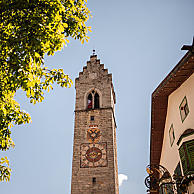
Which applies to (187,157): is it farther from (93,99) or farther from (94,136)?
(93,99)

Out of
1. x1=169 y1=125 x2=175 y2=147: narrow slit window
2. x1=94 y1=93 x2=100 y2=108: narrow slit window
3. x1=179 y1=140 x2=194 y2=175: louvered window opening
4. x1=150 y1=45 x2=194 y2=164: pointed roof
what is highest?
x1=94 y1=93 x2=100 y2=108: narrow slit window

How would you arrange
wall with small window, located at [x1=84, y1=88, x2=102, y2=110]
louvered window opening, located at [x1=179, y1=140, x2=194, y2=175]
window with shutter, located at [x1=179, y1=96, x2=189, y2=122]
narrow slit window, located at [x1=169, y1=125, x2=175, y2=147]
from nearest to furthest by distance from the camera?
louvered window opening, located at [x1=179, y1=140, x2=194, y2=175], window with shutter, located at [x1=179, y1=96, x2=189, y2=122], narrow slit window, located at [x1=169, y1=125, x2=175, y2=147], wall with small window, located at [x1=84, y1=88, x2=102, y2=110]

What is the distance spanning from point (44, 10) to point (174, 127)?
7.39 meters

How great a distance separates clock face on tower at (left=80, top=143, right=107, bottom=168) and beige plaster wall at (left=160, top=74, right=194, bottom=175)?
11.8 m

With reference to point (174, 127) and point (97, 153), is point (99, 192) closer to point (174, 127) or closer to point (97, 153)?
point (97, 153)

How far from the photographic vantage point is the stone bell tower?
77.3 ft

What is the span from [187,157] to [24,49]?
6226 mm

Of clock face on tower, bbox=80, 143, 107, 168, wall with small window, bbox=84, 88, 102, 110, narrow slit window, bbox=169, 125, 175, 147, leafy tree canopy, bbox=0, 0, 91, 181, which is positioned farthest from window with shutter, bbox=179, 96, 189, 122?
wall with small window, bbox=84, 88, 102, 110

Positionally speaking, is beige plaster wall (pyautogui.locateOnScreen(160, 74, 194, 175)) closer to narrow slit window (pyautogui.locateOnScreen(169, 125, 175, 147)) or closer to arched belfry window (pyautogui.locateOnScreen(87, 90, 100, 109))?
narrow slit window (pyautogui.locateOnScreen(169, 125, 175, 147))

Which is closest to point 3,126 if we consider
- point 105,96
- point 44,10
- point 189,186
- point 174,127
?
point 44,10

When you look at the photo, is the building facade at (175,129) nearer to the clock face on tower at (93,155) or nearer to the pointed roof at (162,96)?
the pointed roof at (162,96)

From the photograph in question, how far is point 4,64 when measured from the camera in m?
5.46

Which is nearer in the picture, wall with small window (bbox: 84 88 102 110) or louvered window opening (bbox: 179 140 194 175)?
louvered window opening (bbox: 179 140 194 175)

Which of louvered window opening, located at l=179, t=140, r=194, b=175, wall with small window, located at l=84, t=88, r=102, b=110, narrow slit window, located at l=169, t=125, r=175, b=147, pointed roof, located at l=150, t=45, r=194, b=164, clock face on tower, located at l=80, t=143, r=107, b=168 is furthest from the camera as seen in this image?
wall with small window, located at l=84, t=88, r=102, b=110
